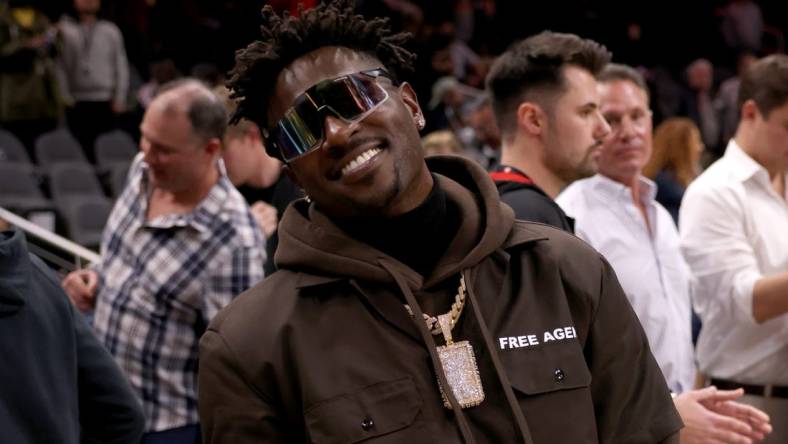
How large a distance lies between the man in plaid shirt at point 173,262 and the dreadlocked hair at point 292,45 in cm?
163

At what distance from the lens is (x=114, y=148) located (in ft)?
30.6

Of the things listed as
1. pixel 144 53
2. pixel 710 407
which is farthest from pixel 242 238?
pixel 144 53

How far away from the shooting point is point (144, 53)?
10.9 meters

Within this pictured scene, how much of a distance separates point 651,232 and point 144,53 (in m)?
8.03

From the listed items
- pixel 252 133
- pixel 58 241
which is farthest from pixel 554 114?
pixel 58 241

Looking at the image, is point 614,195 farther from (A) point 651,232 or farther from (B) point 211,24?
(B) point 211,24

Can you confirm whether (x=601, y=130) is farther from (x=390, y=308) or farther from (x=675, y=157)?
(x=675, y=157)

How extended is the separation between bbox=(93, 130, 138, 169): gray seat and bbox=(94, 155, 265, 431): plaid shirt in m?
5.86

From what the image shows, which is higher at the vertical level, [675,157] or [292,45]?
[292,45]

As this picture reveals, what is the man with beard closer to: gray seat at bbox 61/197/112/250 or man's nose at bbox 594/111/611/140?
man's nose at bbox 594/111/611/140

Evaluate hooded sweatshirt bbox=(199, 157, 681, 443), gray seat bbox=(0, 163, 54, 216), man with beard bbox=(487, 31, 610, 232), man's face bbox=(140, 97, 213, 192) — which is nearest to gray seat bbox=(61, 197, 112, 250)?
gray seat bbox=(0, 163, 54, 216)

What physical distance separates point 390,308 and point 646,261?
6.65 feet

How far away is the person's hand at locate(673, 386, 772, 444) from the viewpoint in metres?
2.32

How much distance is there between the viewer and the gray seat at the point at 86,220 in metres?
7.57
